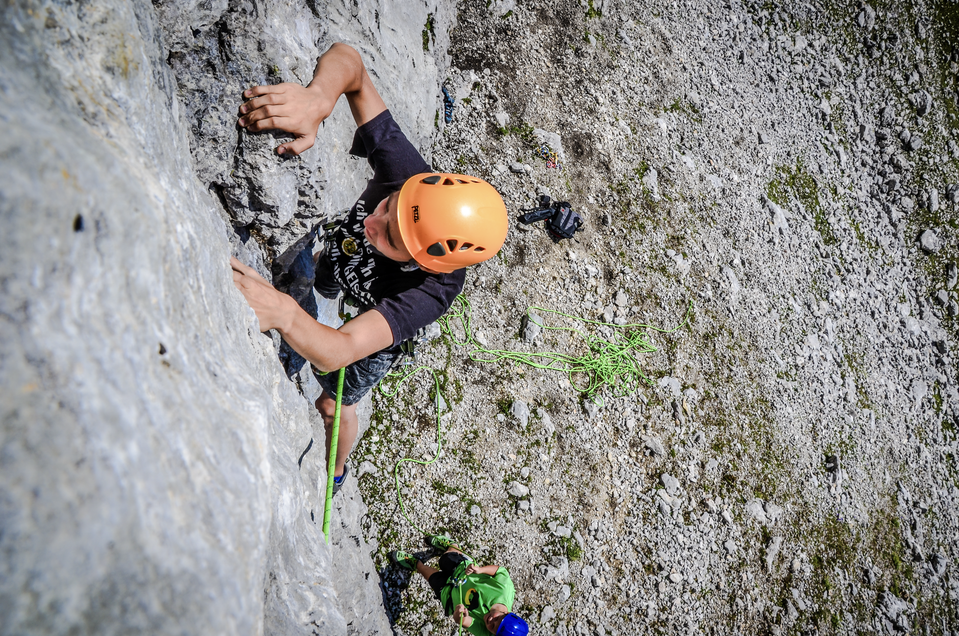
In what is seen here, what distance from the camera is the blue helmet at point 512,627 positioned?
437 centimetres

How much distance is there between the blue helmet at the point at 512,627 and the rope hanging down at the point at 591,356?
2.76 metres

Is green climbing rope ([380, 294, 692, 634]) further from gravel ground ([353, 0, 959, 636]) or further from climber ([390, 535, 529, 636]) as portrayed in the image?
climber ([390, 535, 529, 636])

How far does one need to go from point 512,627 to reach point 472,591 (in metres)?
0.49

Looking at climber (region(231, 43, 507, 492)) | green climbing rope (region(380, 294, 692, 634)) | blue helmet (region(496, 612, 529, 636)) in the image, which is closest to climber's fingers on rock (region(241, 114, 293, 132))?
climber (region(231, 43, 507, 492))

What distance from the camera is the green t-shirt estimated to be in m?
4.59

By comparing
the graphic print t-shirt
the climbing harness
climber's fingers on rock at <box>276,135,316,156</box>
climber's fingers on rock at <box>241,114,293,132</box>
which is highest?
climber's fingers on rock at <box>241,114,293,132</box>

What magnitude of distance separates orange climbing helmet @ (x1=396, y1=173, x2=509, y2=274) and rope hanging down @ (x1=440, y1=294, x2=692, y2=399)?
2472mm

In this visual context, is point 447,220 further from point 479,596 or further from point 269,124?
point 479,596

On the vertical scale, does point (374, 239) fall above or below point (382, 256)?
above

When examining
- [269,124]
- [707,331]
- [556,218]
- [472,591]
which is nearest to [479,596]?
[472,591]

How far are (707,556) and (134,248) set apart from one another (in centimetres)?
692

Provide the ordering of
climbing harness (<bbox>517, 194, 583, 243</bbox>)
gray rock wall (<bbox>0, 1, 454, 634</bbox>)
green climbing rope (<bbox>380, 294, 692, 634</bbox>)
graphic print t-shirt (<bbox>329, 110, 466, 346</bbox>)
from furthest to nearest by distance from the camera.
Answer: climbing harness (<bbox>517, 194, 583, 243</bbox>) → green climbing rope (<bbox>380, 294, 692, 634</bbox>) → graphic print t-shirt (<bbox>329, 110, 466, 346</bbox>) → gray rock wall (<bbox>0, 1, 454, 634</bbox>)

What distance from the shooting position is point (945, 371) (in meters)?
8.53

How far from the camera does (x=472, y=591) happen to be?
15.3ft
